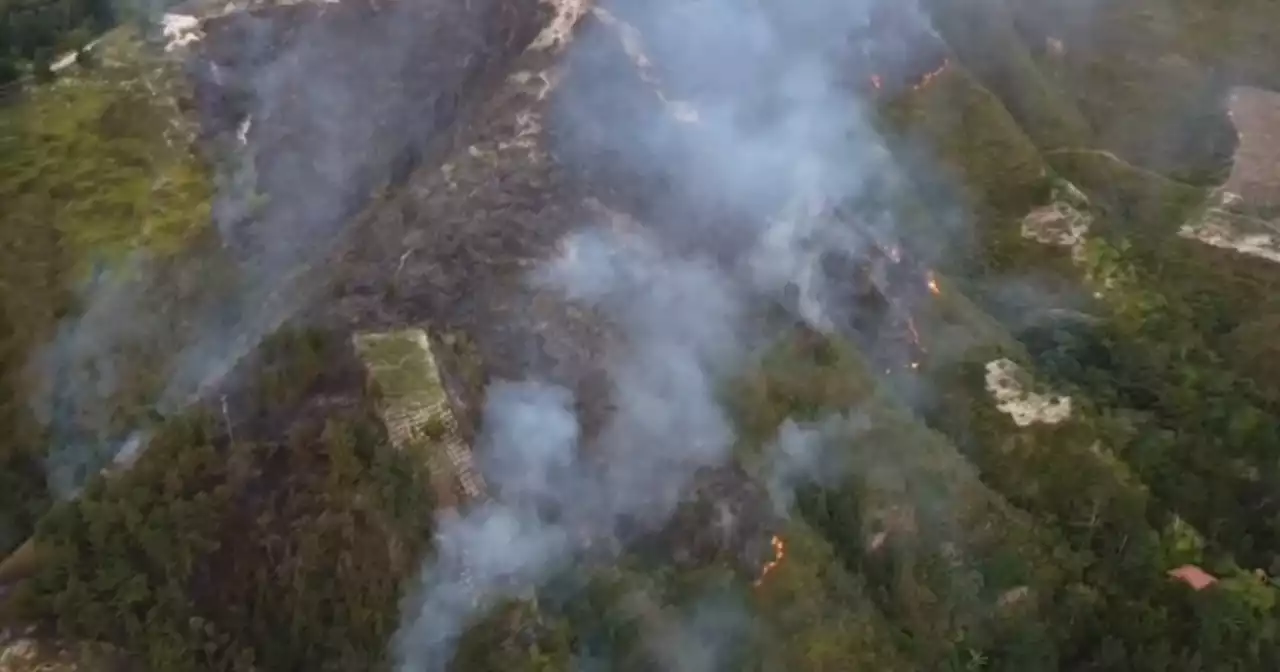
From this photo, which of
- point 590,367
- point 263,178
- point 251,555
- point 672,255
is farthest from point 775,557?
point 263,178

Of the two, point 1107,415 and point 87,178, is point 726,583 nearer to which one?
point 1107,415

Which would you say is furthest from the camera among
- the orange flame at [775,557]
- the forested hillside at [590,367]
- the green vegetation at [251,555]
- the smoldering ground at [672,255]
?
the orange flame at [775,557]

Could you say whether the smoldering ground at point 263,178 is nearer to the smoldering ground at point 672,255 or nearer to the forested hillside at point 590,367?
the forested hillside at point 590,367

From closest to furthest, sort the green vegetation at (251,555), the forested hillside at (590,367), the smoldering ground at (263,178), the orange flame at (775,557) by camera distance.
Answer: the green vegetation at (251,555)
the forested hillside at (590,367)
the orange flame at (775,557)
the smoldering ground at (263,178)

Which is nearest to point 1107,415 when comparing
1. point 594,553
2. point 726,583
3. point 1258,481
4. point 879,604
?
point 1258,481

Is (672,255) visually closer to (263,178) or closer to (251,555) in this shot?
(263,178)

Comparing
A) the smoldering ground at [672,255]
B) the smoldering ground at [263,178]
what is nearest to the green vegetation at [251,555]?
the smoldering ground at [672,255]
